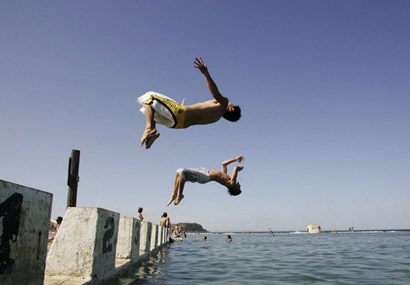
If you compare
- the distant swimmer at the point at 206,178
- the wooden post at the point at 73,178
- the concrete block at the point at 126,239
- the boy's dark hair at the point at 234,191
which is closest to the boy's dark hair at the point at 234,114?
the distant swimmer at the point at 206,178

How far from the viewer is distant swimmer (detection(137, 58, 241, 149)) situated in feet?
13.2

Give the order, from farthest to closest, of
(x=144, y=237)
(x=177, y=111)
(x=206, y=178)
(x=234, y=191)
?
(x=144, y=237) < (x=234, y=191) < (x=206, y=178) < (x=177, y=111)

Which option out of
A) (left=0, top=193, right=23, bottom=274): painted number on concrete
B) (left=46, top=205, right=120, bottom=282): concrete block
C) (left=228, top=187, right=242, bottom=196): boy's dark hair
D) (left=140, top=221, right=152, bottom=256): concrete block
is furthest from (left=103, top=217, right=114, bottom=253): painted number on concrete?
(left=140, top=221, right=152, bottom=256): concrete block

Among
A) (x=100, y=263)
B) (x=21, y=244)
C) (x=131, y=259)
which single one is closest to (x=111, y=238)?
(x=100, y=263)

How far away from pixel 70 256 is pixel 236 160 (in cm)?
357

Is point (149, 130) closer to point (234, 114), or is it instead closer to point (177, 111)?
point (177, 111)

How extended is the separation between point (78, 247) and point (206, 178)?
10.2 feet

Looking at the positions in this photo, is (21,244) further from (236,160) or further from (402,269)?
(402,269)

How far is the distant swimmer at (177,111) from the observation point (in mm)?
4035

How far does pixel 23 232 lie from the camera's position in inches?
157

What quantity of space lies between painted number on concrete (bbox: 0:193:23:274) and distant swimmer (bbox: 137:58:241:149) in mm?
1490

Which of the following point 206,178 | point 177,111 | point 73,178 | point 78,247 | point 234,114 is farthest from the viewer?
point 73,178

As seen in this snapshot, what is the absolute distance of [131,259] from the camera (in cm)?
1069

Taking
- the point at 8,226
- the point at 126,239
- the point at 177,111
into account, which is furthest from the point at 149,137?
the point at 126,239
